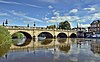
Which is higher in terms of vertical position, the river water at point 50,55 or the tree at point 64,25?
the tree at point 64,25

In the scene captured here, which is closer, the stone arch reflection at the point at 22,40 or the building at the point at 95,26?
the stone arch reflection at the point at 22,40

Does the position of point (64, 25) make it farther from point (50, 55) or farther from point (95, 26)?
point (50, 55)

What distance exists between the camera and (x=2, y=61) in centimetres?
2017

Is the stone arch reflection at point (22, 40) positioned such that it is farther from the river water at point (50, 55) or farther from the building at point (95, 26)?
the building at point (95, 26)

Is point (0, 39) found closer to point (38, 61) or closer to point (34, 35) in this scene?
point (38, 61)

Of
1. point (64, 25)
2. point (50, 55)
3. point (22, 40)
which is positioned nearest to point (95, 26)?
point (64, 25)

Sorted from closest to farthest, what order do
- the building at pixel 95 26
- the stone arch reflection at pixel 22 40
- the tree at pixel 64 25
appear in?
the stone arch reflection at pixel 22 40, the tree at pixel 64 25, the building at pixel 95 26

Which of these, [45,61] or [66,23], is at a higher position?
[66,23]

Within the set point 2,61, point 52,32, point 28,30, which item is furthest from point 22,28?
point 2,61

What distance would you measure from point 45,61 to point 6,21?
5417 centimetres

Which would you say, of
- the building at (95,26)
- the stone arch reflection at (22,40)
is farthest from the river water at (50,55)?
the building at (95,26)

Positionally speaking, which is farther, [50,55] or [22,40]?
[22,40]

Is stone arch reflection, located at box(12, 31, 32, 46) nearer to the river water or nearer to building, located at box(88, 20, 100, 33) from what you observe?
the river water

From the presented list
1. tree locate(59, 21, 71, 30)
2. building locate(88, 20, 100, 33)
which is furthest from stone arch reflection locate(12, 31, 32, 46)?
building locate(88, 20, 100, 33)
